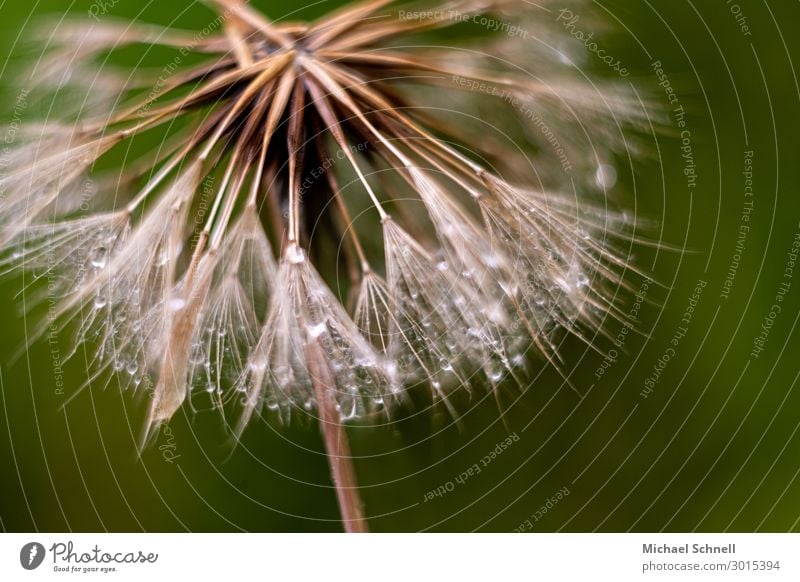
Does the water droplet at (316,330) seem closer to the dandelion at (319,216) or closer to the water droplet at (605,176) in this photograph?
the dandelion at (319,216)

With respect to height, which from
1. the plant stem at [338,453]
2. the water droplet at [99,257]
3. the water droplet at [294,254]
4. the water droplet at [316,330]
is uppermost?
the water droplet at [99,257]

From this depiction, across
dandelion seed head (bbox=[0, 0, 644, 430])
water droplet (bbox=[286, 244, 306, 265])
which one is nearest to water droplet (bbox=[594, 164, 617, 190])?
dandelion seed head (bbox=[0, 0, 644, 430])

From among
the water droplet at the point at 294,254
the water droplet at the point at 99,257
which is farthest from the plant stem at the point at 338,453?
the water droplet at the point at 99,257

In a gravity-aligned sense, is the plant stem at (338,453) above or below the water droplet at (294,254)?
below

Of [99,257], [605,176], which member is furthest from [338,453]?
[605,176]

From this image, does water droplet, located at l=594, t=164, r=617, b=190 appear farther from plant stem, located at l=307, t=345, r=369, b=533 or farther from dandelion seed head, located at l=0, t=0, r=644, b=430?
plant stem, located at l=307, t=345, r=369, b=533

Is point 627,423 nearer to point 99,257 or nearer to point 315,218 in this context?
point 315,218
